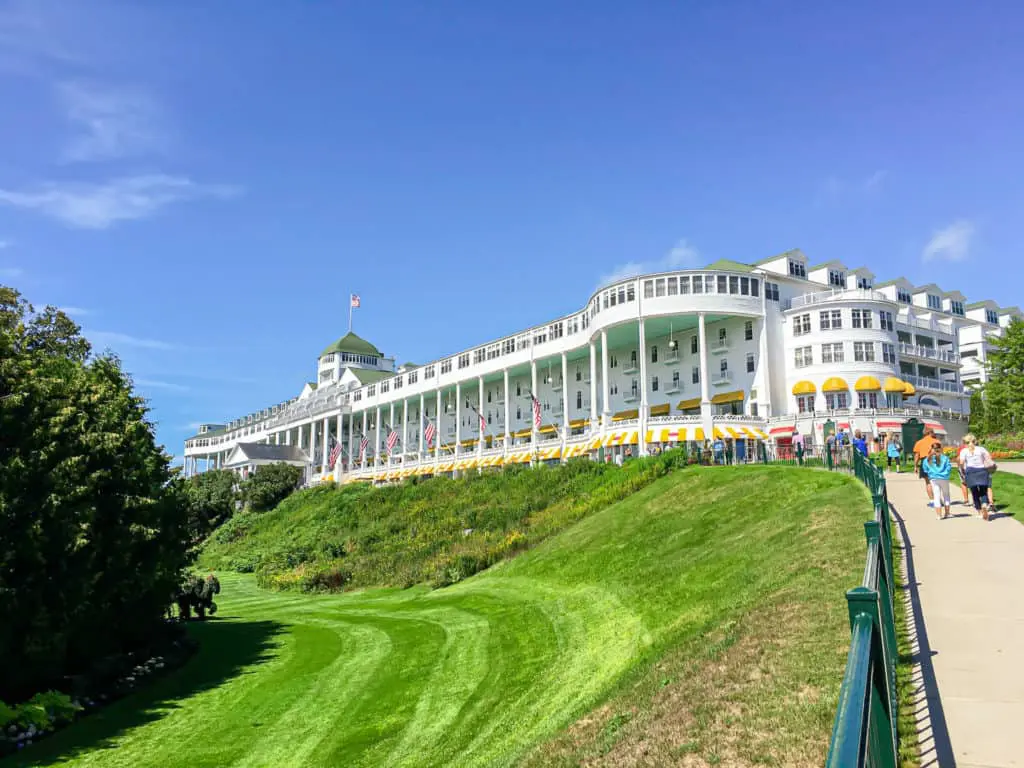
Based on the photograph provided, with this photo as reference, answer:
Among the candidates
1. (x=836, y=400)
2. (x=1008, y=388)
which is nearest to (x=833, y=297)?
(x=836, y=400)

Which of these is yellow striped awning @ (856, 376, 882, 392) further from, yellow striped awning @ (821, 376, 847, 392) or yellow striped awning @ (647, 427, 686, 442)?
yellow striped awning @ (647, 427, 686, 442)

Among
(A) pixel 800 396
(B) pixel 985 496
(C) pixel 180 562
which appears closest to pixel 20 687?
(C) pixel 180 562

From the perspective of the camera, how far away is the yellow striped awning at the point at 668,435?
167ft

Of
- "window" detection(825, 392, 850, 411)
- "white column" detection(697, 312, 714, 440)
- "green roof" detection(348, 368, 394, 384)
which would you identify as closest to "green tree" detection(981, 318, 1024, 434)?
"window" detection(825, 392, 850, 411)

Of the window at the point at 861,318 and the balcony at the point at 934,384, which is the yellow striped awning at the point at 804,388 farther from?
the balcony at the point at 934,384

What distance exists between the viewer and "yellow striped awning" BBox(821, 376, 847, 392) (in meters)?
52.5

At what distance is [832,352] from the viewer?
53812 millimetres

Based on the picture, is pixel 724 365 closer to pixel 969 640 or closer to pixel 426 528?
pixel 426 528

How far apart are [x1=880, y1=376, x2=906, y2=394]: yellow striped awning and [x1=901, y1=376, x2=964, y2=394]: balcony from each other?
3.41 m

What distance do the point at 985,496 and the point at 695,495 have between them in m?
14.4

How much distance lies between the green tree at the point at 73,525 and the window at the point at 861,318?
154 feet

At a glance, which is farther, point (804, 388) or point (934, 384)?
point (934, 384)

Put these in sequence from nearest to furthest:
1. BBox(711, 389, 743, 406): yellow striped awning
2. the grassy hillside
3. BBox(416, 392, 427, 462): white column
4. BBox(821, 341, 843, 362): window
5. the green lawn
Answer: the green lawn < the grassy hillside < BBox(821, 341, 843, 362): window < BBox(711, 389, 743, 406): yellow striped awning < BBox(416, 392, 427, 462): white column

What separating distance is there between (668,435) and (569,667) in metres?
37.5
